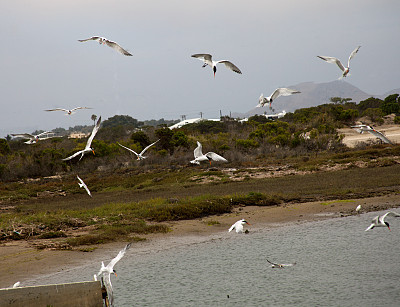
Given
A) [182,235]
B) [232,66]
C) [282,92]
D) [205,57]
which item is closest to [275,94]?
[282,92]

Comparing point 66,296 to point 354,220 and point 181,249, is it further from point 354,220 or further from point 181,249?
point 354,220

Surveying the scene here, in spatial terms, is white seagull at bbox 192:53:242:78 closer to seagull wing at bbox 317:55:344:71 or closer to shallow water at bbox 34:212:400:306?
seagull wing at bbox 317:55:344:71

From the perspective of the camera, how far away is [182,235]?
15.5 meters

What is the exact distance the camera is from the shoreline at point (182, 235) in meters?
12.3

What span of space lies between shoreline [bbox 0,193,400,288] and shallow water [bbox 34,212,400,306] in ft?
1.54

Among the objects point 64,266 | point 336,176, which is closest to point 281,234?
point 64,266

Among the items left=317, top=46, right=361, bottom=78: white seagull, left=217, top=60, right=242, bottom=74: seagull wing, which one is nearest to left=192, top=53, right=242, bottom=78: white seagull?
left=217, top=60, right=242, bottom=74: seagull wing

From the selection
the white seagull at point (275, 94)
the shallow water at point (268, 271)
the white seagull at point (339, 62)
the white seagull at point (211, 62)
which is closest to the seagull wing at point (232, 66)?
the white seagull at point (211, 62)

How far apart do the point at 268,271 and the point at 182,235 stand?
4.36 metres

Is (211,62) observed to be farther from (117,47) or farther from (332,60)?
(332,60)

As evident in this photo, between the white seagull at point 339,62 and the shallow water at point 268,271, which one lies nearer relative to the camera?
the shallow water at point 268,271

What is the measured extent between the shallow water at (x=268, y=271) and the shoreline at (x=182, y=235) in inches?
18.5

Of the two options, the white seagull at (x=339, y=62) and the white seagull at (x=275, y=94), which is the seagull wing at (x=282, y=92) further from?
the white seagull at (x=339, y=62)

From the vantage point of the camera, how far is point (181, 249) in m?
14.0
